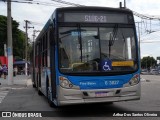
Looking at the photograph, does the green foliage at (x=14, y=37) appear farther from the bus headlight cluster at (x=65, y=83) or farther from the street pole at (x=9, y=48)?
the bus headlight cluster at (x=65, y=83)

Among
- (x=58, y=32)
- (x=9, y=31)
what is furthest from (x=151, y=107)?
(x=9, y=31)

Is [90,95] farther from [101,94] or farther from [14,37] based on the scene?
[14,37]

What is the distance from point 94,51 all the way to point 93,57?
18 centimetres

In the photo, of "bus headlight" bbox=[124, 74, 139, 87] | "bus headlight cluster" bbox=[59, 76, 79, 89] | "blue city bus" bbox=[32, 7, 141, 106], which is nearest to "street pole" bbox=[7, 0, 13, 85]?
"blue city bus" bbox=[32, 7, 141, 106]

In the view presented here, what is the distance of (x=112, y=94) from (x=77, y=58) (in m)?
1.48

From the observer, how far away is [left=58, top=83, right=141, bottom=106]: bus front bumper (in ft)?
33.4

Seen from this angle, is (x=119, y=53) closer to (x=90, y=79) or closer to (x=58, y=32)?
(x=90, y=79)

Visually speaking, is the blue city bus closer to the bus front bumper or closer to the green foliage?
the bus front bumper

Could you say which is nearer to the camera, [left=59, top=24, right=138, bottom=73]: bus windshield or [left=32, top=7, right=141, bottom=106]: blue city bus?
[left=32, top=7, right=141, bottom=106]: blue city bus

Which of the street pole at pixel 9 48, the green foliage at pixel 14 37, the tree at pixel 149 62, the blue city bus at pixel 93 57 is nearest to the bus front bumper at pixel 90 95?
the blue city bus at pixel 93 57

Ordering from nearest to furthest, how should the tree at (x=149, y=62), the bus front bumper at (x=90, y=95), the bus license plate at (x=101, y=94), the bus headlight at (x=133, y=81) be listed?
the bus front bumper at (x=90, y=95) < the bus license plate at (x=101, y=94) < the bus headlight at (x=133, y=81) < the tree at (x=149, y=62)

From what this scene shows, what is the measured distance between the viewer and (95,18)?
10.8m

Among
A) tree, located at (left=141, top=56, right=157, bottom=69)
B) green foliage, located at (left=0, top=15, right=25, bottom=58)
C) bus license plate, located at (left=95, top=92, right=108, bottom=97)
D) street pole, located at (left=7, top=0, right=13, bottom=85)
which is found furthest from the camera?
tree, located at (left=141, top=56, right=157, bottom=69)

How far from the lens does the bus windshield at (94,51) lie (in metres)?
10.4
